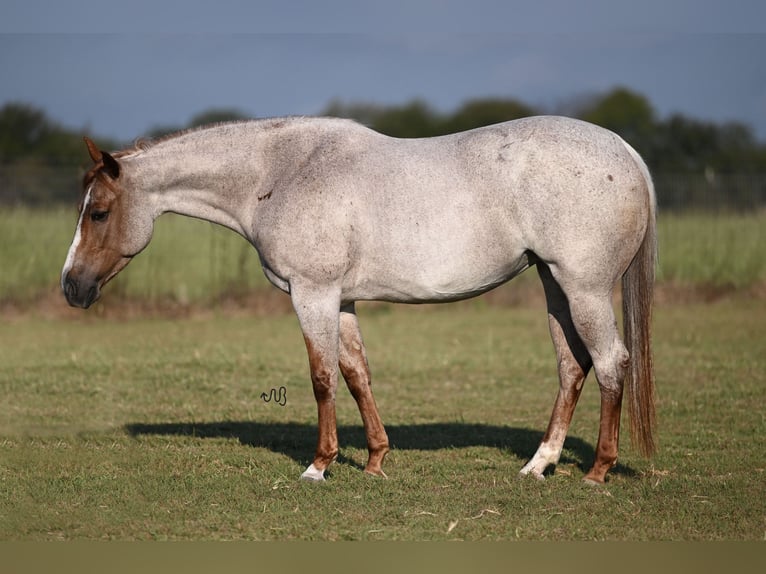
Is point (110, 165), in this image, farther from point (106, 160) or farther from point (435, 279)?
point (435, 279)

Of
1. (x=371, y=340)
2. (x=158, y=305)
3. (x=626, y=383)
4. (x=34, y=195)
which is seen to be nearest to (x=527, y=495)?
(x=626, y=383)

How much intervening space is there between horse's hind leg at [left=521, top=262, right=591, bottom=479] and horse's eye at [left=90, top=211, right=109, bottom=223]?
2.81 metres

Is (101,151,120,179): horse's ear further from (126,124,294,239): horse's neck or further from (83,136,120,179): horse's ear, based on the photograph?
(126,124,294,239): horse's neck

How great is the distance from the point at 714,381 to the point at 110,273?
6.06m

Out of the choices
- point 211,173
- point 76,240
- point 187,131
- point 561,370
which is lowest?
point 561,370

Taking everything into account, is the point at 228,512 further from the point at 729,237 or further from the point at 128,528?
the point at 729,237

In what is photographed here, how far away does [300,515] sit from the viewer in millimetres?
4988

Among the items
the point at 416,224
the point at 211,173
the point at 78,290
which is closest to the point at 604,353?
the point at 416,224

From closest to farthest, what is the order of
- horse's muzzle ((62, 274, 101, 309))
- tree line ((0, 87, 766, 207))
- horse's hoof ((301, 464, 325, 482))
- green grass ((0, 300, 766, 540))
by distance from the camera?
green grass ((0, 300, 766, 540)) < horse's hoof ((301, 464, 325, 482)) < horse's muzzle ((62, 274, 101, 309)) < tree line ((0, 87, 766, 207))


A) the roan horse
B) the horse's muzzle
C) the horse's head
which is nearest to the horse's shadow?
the roan horse

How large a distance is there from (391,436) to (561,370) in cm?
175

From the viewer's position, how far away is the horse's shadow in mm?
6680

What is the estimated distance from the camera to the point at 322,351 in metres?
5.64

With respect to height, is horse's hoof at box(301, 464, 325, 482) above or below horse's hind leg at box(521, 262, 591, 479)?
below
